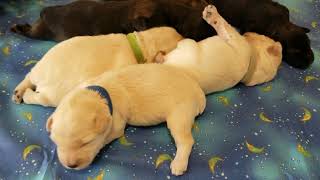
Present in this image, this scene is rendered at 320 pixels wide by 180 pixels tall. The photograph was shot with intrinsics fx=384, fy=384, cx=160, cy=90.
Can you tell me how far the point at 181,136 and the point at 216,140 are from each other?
0.46ft

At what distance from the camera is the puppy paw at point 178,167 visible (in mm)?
1151

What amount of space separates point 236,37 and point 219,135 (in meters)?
0.41

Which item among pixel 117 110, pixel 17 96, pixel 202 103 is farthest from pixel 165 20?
pixel 17 96

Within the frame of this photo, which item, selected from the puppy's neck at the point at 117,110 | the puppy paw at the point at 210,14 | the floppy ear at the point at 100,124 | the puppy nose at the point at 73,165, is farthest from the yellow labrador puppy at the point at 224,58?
the puppy nose at the point at 73,165

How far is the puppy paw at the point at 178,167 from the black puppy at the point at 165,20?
61 centimetres

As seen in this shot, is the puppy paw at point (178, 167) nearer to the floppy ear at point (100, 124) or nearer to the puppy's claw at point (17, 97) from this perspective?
the floppy ear at point (100, 124)

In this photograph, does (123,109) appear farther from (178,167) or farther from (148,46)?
(148,46)

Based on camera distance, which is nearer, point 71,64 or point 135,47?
point 71,64

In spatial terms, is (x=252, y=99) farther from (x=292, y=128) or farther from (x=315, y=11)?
(x=315, y=11)

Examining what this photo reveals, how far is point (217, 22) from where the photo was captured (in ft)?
4.94

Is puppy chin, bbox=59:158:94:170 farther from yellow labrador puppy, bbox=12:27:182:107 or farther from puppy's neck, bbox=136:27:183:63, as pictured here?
puppy's neck, bbox=136:27:183:63

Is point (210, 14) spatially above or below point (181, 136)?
above

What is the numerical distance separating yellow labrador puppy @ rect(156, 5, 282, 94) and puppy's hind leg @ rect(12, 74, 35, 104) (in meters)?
0.49

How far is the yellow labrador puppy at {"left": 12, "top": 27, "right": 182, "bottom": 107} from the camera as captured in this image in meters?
1.32
